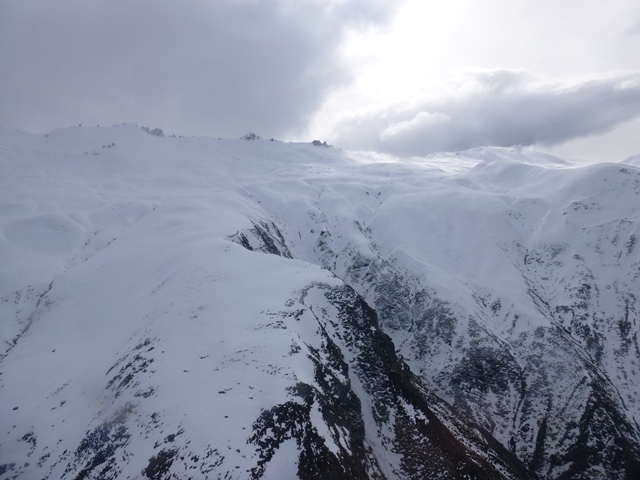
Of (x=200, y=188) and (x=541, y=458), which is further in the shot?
(x=200, y=188)

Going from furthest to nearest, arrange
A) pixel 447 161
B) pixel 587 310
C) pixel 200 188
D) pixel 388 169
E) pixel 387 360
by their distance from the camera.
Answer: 1. pixel 447 161
2. pixel 388 169
3. pixel 200 188
4. pixel 587 310
5. pixel 387 360

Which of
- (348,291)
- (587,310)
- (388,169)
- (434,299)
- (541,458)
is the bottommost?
(541,458)

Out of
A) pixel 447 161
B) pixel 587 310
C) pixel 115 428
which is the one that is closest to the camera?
pixel 115 428

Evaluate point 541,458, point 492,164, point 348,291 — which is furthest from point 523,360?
point 492,164

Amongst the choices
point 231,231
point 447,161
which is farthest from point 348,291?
point 447,161

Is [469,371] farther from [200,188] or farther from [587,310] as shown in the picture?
[200,188]

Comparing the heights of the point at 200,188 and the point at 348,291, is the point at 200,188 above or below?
above

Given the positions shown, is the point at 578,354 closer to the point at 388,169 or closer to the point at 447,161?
the point at 388,169
